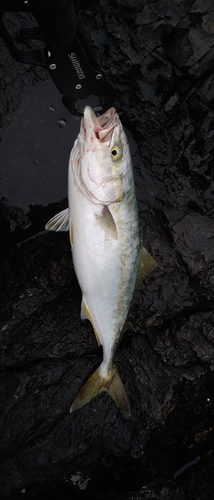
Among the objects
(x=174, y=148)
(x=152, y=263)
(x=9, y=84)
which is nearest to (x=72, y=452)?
(x=152, y=263)

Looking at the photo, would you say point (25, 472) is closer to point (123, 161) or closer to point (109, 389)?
point (109, 389)

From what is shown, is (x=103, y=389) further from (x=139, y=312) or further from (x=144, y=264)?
(x=144, y=264)

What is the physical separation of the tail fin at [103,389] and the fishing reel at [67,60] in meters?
2.30

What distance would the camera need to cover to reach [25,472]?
3514 millimetres

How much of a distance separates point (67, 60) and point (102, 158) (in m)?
1.16

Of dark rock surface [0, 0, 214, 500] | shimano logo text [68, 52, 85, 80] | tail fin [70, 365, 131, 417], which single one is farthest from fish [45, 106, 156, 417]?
shimano logo text [68, 52, 85, 80]

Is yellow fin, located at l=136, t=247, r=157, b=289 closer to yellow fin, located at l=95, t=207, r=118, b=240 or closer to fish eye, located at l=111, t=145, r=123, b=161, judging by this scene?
yellow fin, located at l=95, t=207, r=118, b=240

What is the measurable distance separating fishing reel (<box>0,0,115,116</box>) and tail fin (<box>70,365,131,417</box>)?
7.54 feet

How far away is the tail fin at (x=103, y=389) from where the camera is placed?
3.54 m

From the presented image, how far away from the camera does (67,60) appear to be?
3670 mm

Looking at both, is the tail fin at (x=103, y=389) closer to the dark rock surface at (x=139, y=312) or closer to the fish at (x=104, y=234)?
the fish at (x=104, y=234)

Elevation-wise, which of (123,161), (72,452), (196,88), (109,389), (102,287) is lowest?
(72,452)

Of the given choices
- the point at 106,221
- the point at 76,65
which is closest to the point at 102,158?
the point at 106,221

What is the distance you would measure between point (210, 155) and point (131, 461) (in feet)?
9.32
